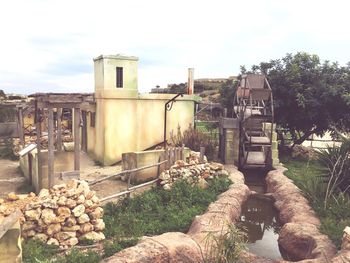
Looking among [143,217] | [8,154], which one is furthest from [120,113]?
[143,217]

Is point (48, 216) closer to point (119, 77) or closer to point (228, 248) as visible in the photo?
point (228, 248)

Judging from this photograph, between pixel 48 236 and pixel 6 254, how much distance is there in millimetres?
1318

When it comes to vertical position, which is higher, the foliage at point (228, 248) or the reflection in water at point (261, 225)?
the foliage at point (228, 248)

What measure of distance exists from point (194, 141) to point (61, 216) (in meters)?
8.05

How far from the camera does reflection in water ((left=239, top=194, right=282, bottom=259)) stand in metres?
7.71

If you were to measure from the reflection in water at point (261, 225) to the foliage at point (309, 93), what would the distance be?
234 inches

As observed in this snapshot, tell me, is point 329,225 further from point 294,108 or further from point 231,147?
point 294,108

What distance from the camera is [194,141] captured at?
14.1 m

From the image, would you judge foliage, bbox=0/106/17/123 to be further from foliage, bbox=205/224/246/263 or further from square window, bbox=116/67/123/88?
foliage, bbox=205/224/246/263

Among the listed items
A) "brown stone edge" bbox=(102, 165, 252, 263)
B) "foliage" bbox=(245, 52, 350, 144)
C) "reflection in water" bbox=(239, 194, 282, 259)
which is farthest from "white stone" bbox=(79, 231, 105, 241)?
"foliage" bbox=(245, 52, 350, 144)

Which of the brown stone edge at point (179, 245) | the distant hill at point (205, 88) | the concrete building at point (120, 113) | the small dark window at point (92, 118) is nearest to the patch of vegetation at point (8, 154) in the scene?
the concrete building at point (120, 113)

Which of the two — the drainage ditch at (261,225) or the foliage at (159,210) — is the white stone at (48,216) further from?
the drainage ditch at (261,225)

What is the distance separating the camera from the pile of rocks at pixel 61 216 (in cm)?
646

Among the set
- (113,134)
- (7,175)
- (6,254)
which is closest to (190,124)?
(113,134)
